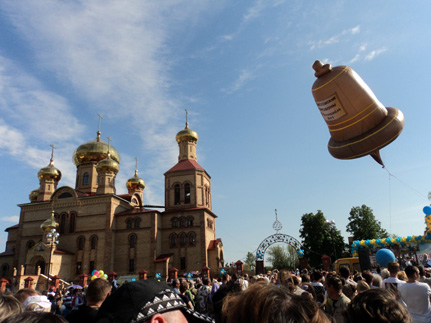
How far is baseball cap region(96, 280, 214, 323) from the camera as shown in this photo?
62.6 inches

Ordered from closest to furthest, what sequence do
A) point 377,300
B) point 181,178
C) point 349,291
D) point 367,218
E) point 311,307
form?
1. point 311,307
2. point 377,300
3. point 349,291
4. point 181,178
5. point 367,218

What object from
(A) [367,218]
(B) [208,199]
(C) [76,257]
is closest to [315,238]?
(A) [367,218]

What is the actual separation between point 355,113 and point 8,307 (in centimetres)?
924

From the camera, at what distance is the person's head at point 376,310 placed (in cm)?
185

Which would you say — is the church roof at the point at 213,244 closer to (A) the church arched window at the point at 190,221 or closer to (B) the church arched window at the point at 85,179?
(A) the church arched window at the point at 190,221

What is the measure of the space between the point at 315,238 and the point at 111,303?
4872 cm

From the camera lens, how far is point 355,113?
374 inches

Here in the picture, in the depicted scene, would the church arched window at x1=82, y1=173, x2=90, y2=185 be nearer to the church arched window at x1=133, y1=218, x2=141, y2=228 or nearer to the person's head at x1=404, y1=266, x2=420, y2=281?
the church arched window at x1=133, y1=218, x2=141, y2=228

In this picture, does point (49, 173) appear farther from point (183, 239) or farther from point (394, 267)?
point (394, 267)

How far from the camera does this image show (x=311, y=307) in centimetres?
146

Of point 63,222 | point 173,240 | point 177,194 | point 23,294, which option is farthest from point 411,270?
point 63,222

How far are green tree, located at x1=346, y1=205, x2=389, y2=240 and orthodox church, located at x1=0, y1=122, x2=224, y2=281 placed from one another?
79.2 feet

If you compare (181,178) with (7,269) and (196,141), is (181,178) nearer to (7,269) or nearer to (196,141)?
(196,141)

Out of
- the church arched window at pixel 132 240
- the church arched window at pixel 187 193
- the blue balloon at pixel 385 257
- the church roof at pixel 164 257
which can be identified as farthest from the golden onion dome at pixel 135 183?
the blue balloon at pixel 385 257
